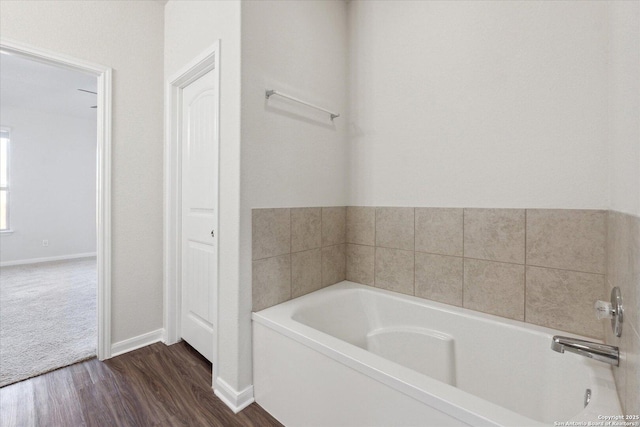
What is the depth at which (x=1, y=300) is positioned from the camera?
10.2ft

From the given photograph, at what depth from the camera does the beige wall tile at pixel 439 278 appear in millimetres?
1669

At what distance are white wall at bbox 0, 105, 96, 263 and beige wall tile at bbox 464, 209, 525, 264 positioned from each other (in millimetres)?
6617

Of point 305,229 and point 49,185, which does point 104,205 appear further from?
point 49,185

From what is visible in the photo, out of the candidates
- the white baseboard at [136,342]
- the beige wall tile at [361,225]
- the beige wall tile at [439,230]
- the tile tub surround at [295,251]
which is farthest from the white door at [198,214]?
the beige wall tile at [439,230]

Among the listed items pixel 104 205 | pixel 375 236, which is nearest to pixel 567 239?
pixel 375 236

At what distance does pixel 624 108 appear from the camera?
3.05 feet

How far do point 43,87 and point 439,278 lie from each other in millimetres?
5297

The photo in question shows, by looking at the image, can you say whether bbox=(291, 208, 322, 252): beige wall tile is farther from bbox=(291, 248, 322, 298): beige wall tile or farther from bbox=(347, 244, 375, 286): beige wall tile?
bbox=(347, 244, 375, 286): beige wall tile

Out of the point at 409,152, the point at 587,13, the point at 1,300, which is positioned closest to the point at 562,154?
the point at 587,13

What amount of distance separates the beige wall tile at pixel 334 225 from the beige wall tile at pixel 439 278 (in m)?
0.58

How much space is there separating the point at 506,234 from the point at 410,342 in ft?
2.58

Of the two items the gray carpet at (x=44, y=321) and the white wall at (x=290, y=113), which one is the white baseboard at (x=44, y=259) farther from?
the white wall at (x=290, y=113)

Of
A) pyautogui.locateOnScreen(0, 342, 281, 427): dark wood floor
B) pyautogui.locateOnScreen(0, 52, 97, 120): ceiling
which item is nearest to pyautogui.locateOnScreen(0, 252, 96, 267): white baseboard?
pyautogui.locateOnScreen(0, 52, 97, 120): ceiling

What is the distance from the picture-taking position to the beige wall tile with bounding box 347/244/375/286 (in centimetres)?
207
